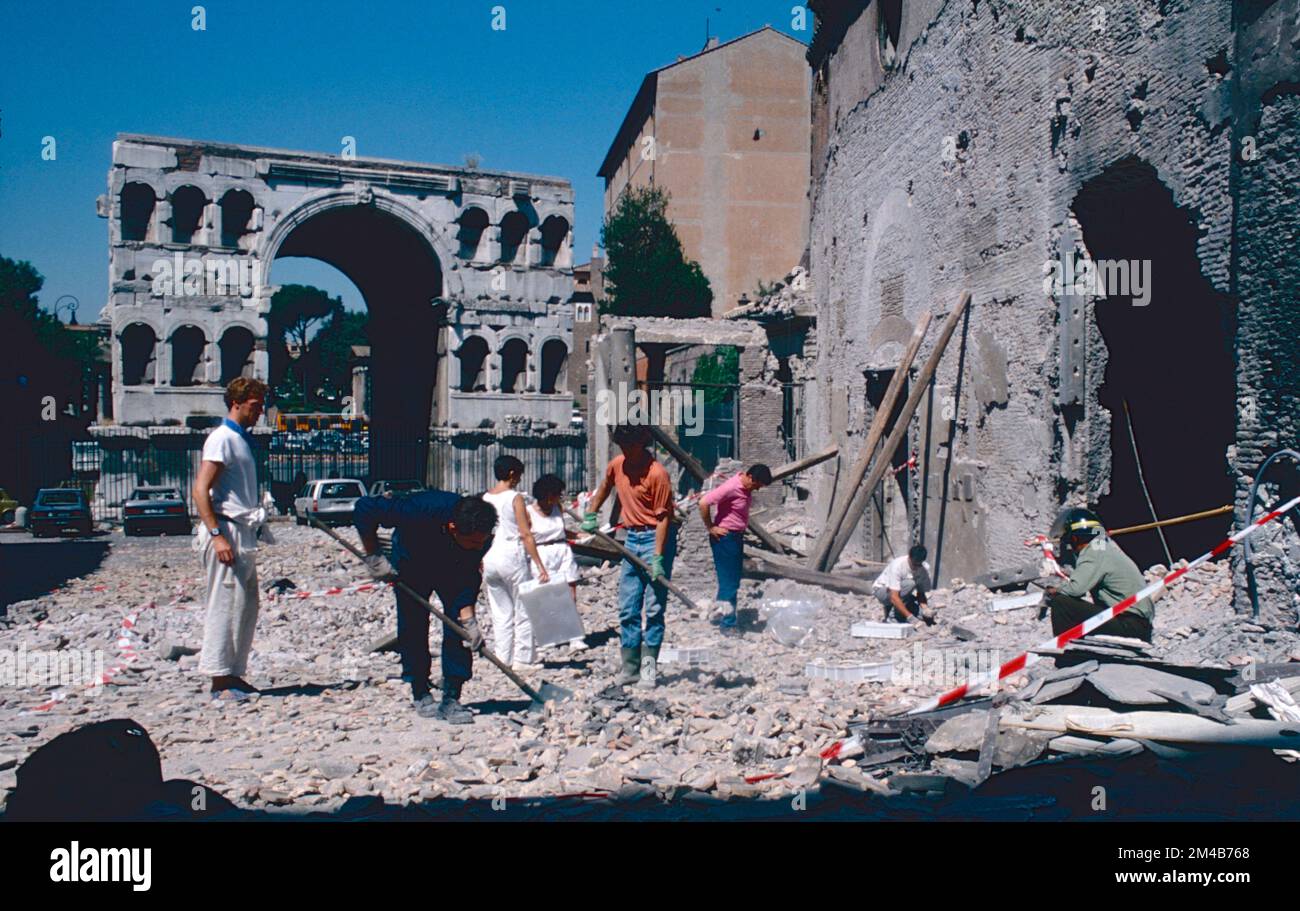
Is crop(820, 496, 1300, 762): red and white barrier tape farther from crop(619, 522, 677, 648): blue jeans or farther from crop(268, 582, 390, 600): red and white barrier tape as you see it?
crop(268, 582, 390, 600): red and white barrier tape

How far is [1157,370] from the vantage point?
9.59 meters

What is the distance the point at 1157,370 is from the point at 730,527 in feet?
14.3

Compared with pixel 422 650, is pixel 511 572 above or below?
above

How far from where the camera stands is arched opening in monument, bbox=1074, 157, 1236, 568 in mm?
9148

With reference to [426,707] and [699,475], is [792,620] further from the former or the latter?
[699,475]

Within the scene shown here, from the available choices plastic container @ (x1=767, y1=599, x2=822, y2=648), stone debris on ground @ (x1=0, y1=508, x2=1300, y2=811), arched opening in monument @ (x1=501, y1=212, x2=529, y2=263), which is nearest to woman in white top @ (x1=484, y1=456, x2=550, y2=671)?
stone debris on ground @ (x1=0, y1=508, x2=1300, y2=811)

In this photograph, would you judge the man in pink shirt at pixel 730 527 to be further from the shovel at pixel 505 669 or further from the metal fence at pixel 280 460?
the metal fence at pixel 280 460

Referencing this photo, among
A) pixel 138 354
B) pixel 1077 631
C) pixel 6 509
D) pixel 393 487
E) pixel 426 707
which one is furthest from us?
pixel 138 354

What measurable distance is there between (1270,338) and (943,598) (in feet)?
14.3

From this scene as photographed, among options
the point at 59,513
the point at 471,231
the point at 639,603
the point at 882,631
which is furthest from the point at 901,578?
the point at 471,231

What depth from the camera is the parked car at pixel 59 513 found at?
20.8 meters

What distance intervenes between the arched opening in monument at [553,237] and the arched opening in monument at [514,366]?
2671 mm

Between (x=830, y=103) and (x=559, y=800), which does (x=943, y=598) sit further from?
(x=830, y=103)

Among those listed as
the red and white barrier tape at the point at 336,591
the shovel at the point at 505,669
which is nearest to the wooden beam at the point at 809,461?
the red and white barrier tape at the point at 336,591
